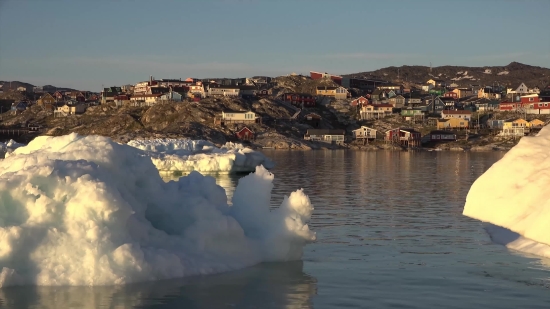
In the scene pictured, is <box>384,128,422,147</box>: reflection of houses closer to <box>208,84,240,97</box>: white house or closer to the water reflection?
<box>208,84,240,97</box>: white house

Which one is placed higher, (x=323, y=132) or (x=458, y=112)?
(x=458, y=112)

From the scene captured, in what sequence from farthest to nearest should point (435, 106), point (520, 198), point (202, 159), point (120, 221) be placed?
point (435, 106), point (202, 159), point (520, 198), point (120, 221)

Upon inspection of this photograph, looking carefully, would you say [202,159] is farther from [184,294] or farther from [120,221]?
[184,294]

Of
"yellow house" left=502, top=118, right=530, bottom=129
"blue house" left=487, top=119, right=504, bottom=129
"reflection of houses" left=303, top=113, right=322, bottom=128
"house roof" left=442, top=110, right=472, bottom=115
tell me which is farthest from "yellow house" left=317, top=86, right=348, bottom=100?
"yellow house" left=502, top=118, right=530, bottom=129

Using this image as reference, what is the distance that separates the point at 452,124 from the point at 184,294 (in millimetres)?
145108

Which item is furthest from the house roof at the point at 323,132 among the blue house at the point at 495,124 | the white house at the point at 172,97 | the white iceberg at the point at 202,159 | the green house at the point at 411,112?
the white iceberg at the point at 202,159

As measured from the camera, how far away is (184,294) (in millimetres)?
18500

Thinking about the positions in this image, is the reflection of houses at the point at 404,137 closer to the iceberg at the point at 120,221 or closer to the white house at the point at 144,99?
the white house at the point at 144,99

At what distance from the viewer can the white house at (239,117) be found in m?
158

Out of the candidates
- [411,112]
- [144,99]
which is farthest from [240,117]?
[411,112]

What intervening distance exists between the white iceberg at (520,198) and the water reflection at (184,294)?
9.81m

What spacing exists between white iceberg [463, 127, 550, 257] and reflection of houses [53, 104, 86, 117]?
546ft

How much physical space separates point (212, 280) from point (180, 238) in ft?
5.35

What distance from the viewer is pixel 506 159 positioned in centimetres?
3247
